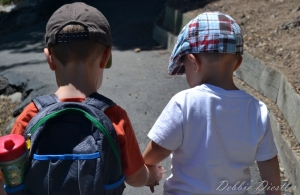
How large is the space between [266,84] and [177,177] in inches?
137

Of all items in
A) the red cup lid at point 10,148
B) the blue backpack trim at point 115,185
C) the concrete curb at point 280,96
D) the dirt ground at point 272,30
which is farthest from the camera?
the dirt ground at point 272,30

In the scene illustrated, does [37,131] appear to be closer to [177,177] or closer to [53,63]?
[53,63]

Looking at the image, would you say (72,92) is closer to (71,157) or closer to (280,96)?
(71,157)

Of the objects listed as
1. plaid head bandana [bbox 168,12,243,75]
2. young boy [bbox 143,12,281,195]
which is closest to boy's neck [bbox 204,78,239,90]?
young boy [bbox 143,12,281,195]

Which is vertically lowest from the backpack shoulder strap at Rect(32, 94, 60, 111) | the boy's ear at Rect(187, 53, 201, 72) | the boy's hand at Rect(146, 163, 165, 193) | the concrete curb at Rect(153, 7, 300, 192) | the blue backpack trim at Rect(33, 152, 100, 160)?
the concrete curb at Rect(153, 7, 300, 192)

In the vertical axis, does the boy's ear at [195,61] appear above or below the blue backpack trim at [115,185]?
above

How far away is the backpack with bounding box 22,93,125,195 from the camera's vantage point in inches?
74.3

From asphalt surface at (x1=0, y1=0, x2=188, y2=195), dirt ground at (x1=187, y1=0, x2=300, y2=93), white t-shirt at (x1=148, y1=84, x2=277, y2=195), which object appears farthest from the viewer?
asphalt surface at (x1=0, y1=0, x2=188, y2=195)

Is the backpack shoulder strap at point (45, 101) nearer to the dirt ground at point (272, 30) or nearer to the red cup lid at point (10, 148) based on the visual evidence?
the red cup lid at point (10, 148)

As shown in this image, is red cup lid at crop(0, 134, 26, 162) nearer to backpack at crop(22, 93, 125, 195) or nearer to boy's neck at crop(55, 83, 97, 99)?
backpack at crop(22, 93, 125, 195)

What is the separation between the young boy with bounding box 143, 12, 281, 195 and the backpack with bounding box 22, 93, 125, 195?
1.15 feet

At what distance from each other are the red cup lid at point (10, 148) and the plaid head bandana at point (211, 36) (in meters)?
0.88

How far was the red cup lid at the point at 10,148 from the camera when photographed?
184 cm

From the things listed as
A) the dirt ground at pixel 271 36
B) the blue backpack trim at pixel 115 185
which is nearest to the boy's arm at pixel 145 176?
the blue backpack trim at pixel 115 185
